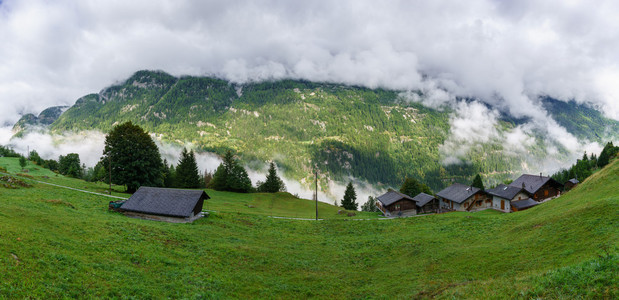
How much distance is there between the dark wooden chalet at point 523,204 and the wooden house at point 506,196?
1.12 m

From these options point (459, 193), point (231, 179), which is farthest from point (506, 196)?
point (231, 179)

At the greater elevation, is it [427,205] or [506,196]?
[506,196]

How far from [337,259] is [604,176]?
39903 millimetres

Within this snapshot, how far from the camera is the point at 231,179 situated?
3871 inches

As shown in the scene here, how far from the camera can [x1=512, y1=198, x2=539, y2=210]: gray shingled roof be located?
6594 cm

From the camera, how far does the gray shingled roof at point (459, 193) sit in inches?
2985

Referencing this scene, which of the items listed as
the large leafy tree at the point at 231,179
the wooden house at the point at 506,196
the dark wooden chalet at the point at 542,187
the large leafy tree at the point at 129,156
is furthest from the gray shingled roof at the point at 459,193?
the large leafy tree at the point at 129,156

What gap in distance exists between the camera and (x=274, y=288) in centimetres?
2105

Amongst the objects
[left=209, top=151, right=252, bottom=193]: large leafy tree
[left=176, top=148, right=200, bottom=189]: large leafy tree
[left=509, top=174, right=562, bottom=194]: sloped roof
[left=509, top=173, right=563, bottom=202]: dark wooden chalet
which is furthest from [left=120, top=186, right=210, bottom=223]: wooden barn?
[left=509, top=174, right=562, bottom=194]: sloped roof

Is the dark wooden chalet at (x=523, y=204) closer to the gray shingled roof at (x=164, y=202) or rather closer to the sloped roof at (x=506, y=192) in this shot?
the sloped roof at (x=506, y=192)

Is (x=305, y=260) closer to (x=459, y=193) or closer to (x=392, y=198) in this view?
(x=392, y=198)

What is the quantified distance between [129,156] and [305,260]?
51666mm

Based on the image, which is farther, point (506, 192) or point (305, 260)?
point (506, 192)

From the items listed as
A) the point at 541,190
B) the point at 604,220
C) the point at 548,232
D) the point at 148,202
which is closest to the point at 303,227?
the point at 148,202
